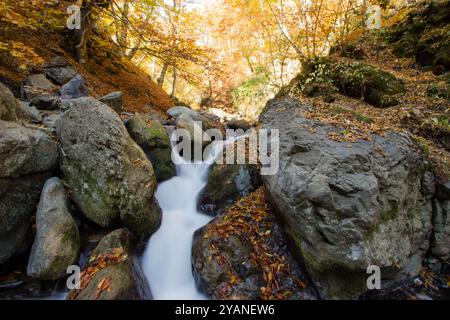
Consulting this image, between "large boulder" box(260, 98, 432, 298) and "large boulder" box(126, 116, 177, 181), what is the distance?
2961mm

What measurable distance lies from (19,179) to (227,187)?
12.3 feet

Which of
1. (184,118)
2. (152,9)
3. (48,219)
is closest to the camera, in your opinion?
(48,219)

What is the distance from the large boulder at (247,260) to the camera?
3.68 metres

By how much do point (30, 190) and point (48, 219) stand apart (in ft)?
2.57

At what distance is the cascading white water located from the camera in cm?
431

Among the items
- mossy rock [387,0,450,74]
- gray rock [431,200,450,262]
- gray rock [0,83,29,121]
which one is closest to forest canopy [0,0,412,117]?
mossy rock [387,0,450,74]

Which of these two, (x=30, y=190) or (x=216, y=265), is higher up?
(x=30, y=190)

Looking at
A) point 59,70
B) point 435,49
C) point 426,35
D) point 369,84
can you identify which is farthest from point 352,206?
point 59,70

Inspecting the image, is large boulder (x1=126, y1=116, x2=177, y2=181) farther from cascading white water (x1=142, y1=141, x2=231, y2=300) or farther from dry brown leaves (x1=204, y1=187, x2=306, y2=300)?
dry brown leaves (x1=204, y1=187, x2=306, y2=300)

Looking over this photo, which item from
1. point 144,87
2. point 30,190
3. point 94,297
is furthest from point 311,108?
point 144,87

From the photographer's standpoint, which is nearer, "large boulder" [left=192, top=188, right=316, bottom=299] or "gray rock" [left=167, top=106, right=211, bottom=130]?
"large boulder" [left=192, top=188, right=316, bottom=299]

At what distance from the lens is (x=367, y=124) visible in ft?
15.6

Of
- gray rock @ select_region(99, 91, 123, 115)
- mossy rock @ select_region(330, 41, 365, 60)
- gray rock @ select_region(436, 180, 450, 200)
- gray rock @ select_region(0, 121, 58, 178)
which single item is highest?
mossy rock @ select_region(330, 41, 365, 60)
